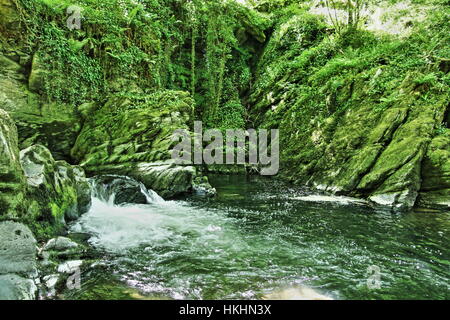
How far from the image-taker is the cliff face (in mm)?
9023

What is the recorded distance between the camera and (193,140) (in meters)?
11.5

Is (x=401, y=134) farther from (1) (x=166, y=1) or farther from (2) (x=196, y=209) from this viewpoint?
(1) (x=166, y=1)

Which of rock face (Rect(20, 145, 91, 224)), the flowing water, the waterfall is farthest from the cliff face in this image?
rock face (Rect(20, 145, 91, 224))

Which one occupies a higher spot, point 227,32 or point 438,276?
point 227,32

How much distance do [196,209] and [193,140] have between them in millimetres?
4131

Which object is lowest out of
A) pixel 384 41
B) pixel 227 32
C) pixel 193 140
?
pixel 193 140

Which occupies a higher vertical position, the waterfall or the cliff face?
the cliff face

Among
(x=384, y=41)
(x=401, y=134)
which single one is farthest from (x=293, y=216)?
(x=384, y=41)

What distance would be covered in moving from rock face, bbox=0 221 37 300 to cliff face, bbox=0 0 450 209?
589 cm

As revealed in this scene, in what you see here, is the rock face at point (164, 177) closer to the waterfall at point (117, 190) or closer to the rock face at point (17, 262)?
the waterfall at point (117, 190)

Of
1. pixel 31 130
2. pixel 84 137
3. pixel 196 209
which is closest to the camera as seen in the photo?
pixel 196 209

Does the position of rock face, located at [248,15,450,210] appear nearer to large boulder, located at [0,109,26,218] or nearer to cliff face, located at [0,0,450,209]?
cliff face, located at [0,0,450,209]

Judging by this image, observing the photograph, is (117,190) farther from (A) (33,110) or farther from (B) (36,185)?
(A) (33,110)

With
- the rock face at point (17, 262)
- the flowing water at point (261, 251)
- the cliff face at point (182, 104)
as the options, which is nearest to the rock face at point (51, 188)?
the flowing water at point (261, 251)
